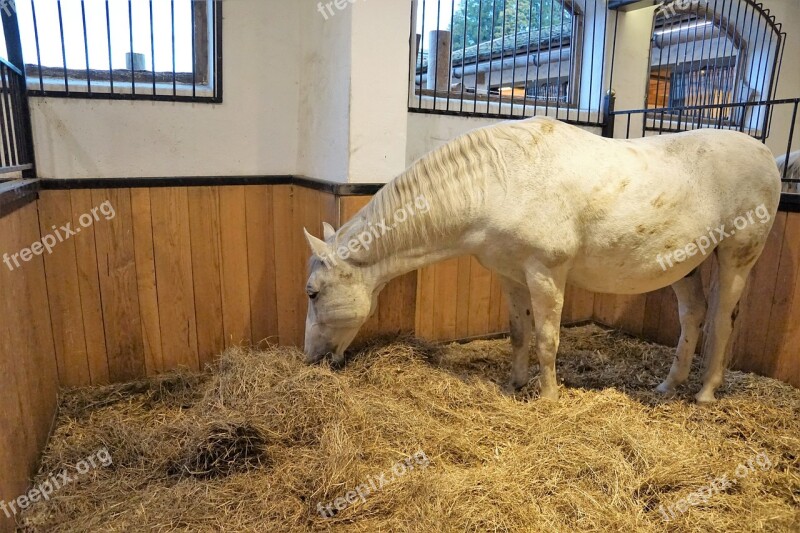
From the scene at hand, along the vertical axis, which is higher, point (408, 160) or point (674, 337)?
point (408, 160)

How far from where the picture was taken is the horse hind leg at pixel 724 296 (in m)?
2.21

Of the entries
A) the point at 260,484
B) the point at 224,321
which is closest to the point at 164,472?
the point at 260,484

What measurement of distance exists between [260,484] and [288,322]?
1329 mm

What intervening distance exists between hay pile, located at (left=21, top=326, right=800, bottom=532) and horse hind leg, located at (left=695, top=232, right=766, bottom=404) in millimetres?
119

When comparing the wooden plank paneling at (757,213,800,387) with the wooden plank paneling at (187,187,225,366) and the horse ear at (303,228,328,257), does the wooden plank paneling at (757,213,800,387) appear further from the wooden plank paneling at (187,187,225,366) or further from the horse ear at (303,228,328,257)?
the wooden plank paneling at (187,187,225,366)

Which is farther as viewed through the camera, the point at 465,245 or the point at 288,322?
the point at 288,322

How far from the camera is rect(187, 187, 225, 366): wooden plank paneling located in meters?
2.62

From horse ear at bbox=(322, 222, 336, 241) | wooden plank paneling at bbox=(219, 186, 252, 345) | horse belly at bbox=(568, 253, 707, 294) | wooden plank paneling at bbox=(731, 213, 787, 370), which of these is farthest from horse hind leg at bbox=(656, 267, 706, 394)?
wooden plank paneling at bbox=(219, 186, 252, 345)

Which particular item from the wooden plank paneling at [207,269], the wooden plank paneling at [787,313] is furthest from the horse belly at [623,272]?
the wooden plank paneling at [207,269]

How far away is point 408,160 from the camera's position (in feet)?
10.1

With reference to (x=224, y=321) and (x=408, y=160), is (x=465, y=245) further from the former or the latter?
(x=224, y=321)

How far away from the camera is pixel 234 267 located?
2.76m

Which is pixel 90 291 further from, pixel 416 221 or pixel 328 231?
pixel 416 221

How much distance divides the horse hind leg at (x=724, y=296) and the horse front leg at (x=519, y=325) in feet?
2.58
